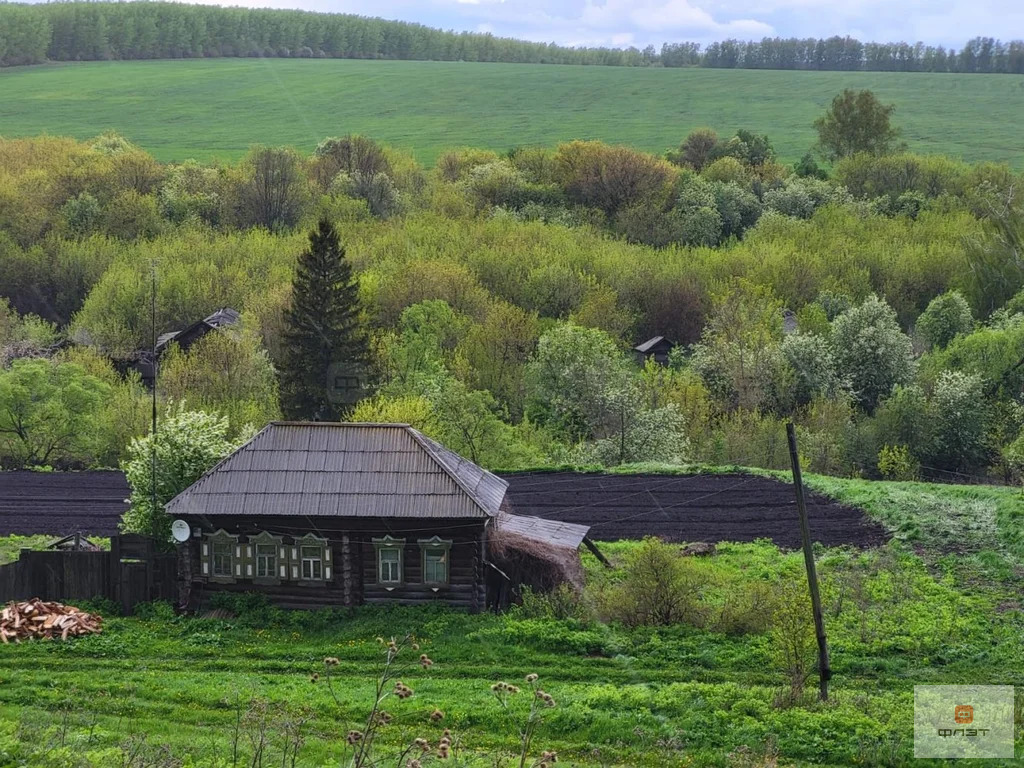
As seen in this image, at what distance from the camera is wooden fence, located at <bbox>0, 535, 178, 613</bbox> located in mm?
27516

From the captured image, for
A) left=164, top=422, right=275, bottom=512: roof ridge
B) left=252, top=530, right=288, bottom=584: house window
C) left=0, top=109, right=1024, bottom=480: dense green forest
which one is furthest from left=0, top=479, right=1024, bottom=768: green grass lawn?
left=0, top=109, right=1024, bottom=480: dense green forest

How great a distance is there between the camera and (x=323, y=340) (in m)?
49.8

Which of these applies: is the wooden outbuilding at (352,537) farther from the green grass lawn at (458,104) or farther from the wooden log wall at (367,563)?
the green grass lawn at (458,104)

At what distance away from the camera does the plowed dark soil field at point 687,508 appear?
32.8m

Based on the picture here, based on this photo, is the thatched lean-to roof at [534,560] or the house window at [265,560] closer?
the thatched lean-to roof at [534,560]

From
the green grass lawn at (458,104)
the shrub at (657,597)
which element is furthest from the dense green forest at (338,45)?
the shrub at (657,597)

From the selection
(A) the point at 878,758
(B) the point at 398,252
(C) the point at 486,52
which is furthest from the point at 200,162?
(A) the point at 878,758

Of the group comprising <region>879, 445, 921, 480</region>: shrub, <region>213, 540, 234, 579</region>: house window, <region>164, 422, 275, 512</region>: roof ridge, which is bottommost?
<region>879, 445, 921, 480</region>: shrub

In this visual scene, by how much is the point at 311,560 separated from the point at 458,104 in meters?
113

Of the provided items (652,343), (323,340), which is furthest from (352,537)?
(652,343)

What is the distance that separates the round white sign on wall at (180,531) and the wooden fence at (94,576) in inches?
39.6

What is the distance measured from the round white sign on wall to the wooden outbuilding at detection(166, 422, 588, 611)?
23 millimetres

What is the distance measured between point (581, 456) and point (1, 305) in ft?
129

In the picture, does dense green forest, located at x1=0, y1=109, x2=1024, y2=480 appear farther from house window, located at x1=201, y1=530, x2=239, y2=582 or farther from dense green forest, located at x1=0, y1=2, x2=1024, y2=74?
dense green forest, located at x1=0, y1=2, x2=1024, y2=74
